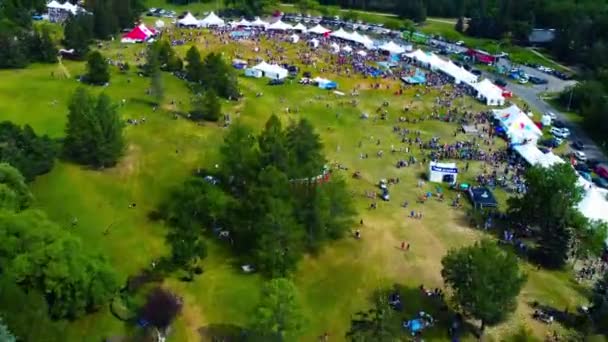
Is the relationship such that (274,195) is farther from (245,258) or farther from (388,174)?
(388,174)

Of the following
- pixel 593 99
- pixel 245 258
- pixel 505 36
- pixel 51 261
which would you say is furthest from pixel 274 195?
pixel 505 36

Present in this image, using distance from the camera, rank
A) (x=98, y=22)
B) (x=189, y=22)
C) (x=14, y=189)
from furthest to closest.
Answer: (x=189, y=22) < (x=98, y=22) < (x=14, y=189)

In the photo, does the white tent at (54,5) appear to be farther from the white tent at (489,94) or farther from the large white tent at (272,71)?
the white tent at (489,94)

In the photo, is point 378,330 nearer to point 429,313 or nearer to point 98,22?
point 429,313

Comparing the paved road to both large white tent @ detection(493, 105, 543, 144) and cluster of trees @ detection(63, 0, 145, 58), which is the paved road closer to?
large white tent @ detection(493, 105, 543, 144)

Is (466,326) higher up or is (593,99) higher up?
(593,99)

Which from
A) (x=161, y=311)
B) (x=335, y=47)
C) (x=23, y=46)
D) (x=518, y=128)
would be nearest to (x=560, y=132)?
(x=518, y=128)

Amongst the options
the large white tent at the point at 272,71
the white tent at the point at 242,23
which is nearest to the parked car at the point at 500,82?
the large white tent at the point at 272,71
